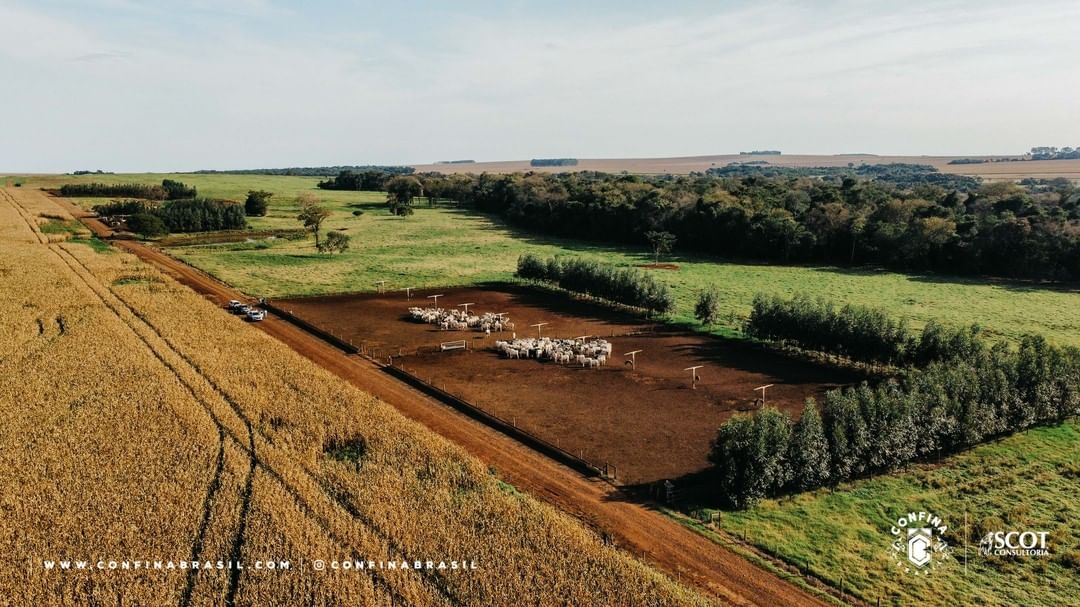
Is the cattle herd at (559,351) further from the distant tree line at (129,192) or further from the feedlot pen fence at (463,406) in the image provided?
the distant tree line at (129,192)

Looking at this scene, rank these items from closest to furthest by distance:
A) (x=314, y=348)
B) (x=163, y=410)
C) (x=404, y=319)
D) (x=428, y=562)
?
(x=428, y=562) < (x=163, y=410) < (x=314, y=348) < (x=404, y=319)

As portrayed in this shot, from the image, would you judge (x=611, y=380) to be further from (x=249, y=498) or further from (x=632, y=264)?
(x=632, y=264)

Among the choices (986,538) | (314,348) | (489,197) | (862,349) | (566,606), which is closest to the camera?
(566,606)

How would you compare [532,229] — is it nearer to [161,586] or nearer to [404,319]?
[404,319]

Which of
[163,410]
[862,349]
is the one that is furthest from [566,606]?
[862,349]

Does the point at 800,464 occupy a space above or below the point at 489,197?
below

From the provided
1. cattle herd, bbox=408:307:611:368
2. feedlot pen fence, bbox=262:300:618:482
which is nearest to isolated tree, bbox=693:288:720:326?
cattle herd, bbox=408:307:611:368

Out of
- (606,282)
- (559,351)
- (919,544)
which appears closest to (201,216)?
(606,282)

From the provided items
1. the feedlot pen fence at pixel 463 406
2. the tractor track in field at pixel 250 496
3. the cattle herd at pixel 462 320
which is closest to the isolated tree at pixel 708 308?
the cattle herd at pixel 462 320
